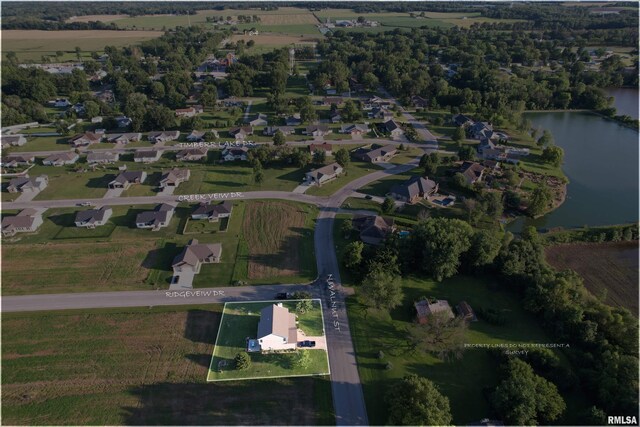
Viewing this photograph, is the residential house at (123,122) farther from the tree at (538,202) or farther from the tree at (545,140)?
the tree at (545,140)

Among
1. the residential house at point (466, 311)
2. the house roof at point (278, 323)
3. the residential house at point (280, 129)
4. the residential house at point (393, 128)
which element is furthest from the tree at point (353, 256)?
the residential house at point (280, 129)

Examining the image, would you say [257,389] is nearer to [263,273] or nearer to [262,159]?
[263,273]

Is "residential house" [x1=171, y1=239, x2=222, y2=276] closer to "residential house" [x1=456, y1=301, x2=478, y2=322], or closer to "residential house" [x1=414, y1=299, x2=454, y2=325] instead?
"residential house" [x1=414, y1=299, x2=454, y2=325]

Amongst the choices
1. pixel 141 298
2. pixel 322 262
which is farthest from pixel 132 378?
pixel 322 262

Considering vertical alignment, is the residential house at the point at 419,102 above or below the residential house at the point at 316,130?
above

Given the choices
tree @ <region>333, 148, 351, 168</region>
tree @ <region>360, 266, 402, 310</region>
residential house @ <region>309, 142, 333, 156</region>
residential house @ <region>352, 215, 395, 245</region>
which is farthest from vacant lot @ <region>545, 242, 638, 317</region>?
residential house @ <region>309, 142, 333, 156</region>

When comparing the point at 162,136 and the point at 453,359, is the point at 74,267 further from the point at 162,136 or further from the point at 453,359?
the point at 453,359
